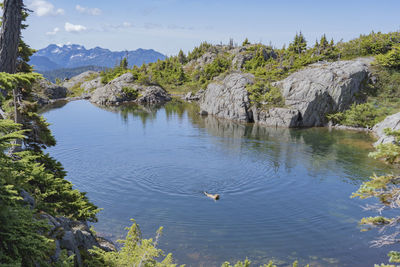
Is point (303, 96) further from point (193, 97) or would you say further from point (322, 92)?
point (193, 97)

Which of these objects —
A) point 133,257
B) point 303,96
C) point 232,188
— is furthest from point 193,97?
point 133,257

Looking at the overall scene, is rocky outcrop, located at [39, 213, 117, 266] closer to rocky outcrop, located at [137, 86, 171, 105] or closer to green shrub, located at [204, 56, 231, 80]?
rocky outcrop, located at [137, 86, 171, 105]

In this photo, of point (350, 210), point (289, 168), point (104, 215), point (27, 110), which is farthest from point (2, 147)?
point (289, 168)

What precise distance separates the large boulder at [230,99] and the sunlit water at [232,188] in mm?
19119

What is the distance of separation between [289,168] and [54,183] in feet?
120

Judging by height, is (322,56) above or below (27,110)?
above

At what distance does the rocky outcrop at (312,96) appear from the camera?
83.2 metres

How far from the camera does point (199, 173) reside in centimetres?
4419

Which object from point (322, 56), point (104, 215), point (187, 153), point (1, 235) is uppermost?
point (322, 56)

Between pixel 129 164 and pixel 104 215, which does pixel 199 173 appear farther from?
pixel 104 215

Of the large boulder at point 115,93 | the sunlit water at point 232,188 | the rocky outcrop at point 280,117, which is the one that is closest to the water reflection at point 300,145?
the sunlit water at point 232,188

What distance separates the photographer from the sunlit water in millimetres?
27234

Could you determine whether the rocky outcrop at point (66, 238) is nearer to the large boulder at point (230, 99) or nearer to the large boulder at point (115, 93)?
the large boulder at point (230, 99)

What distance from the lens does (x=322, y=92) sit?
8375 centimetres
